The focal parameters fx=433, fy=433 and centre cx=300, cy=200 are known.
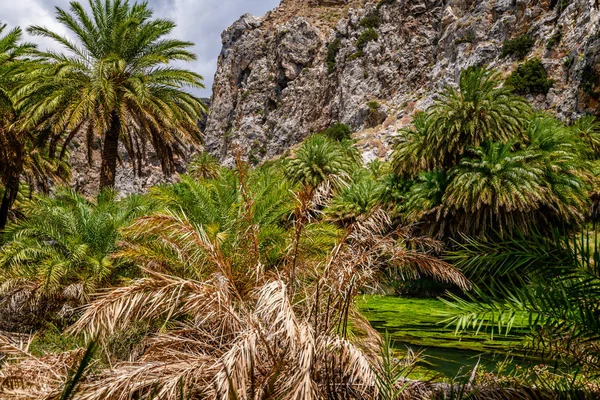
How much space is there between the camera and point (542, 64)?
39812 mm

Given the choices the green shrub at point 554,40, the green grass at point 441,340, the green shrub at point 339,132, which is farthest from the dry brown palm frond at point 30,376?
the green shrub at point 339,132

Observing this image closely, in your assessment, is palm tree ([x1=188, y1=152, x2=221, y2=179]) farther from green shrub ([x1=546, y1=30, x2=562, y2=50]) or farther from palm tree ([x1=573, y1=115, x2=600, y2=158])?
green shrub ([x1=546, y1=30, x2=562, y2=50])

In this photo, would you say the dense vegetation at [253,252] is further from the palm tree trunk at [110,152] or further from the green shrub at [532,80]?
the green shrub at [532,80]

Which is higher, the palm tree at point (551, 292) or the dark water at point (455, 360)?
the palm tree at point (551, 292)

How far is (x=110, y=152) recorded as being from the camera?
14422mm

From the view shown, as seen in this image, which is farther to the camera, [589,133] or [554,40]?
[554,40]

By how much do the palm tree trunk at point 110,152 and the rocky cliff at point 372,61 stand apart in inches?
1308

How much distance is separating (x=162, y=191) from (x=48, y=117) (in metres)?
5.52

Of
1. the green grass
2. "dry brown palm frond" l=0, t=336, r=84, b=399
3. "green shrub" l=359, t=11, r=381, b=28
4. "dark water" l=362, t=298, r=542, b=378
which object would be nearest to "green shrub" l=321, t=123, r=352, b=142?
"green shrub" l=359, t=11, r=381, b=28

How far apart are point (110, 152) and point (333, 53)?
2479 inches

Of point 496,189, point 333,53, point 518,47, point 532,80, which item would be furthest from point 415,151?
point 333,53

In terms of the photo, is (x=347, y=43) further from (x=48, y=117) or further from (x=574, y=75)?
(x=48, y=117)

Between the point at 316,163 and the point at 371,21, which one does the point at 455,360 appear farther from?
the point at 371,21

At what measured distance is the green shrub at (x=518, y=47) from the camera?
43.2 m
